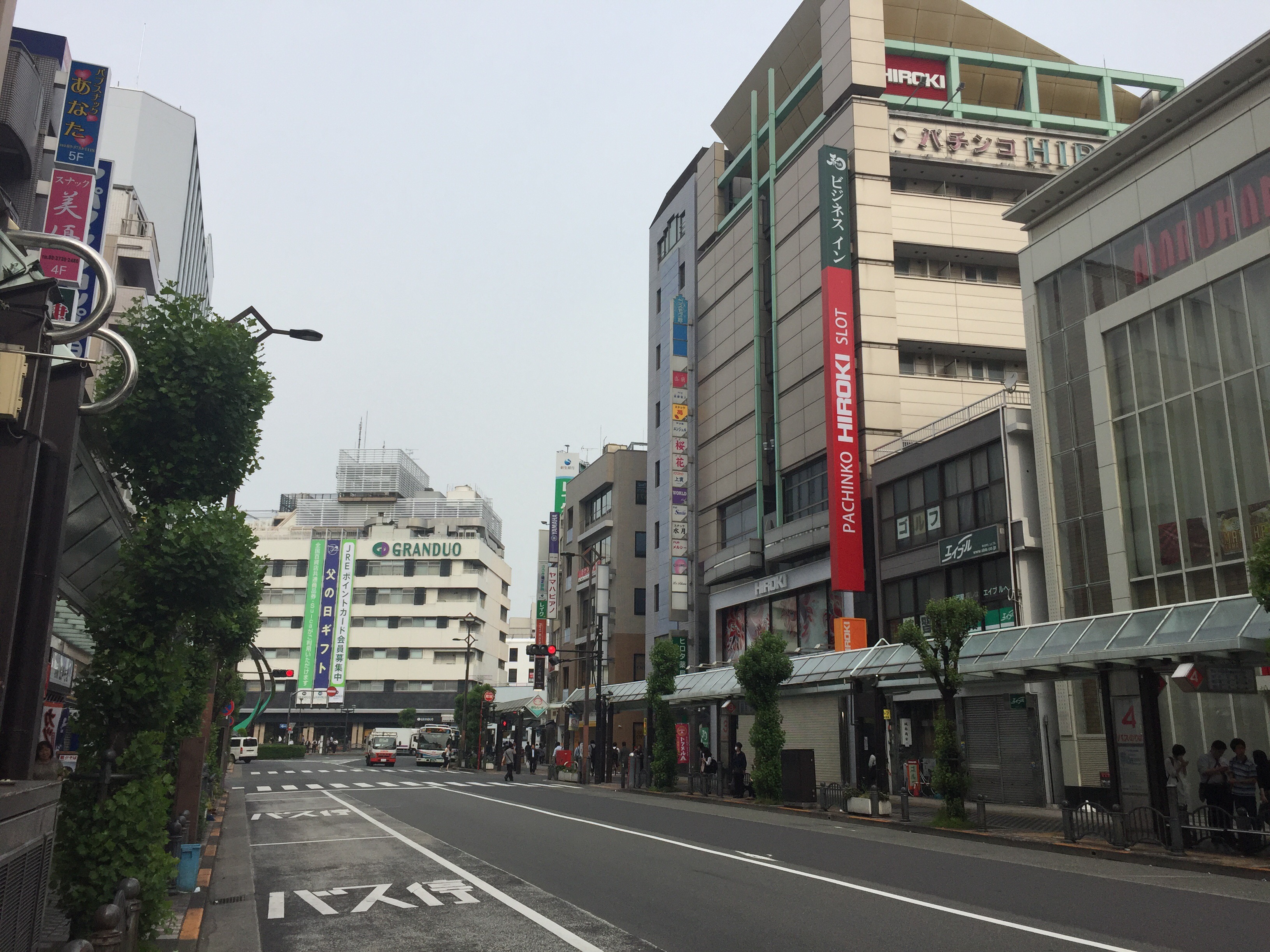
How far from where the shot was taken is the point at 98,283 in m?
7.55

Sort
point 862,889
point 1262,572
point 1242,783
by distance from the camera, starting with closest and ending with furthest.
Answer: point 862,889, point 1262,572, point 1242,783

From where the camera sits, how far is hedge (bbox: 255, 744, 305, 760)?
81125mm

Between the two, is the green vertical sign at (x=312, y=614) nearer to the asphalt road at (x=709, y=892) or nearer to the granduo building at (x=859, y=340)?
the granduo building at (x=859, y=340)

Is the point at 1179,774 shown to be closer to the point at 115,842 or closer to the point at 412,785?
the point at 115,842

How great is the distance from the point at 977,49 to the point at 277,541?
8439 centimetres

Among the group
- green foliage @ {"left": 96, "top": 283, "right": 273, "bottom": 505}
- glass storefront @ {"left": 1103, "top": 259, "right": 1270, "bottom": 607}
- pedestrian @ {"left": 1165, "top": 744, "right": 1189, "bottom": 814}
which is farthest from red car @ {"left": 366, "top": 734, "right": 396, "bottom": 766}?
green foliage @ {"left": 96, "top": 283, "right": 273, "bottom": 505}

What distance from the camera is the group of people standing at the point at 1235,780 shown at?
1691 centimetres

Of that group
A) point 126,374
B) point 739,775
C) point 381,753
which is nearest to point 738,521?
point 739,775

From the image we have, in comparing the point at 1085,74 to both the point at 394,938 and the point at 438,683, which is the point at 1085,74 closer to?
the point at 394,938

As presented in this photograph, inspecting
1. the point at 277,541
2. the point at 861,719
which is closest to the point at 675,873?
the point at 861,719

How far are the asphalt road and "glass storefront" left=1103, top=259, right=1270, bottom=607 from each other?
8529 millimetres

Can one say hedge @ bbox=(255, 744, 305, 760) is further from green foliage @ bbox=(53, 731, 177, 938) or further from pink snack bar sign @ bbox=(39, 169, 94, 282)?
green foliage @ bbox=(53, 731, 177, 938)

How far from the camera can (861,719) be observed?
3419 centimetres

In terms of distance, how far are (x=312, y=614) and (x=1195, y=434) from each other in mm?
90104
